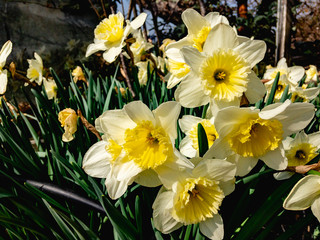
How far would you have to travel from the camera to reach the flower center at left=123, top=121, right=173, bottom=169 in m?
0.49

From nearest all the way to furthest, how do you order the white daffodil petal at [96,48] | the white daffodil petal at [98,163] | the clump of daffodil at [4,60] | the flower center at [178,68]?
the white daffodil petal at [98,163] < the flower center at [178,68] < the clump of daffodil at [4,60] < the white daffodil petal at [96,48]

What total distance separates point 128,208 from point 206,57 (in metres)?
0.50

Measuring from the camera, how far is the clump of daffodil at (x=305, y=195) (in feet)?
1.56

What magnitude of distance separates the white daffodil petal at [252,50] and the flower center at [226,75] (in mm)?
26

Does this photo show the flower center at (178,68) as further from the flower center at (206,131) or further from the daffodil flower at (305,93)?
the daffodil flower at (305,93)

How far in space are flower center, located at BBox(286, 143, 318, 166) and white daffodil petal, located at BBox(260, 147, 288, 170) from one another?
0.22 metres

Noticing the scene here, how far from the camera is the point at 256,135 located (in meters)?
0.53

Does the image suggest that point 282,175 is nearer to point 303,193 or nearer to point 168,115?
point 303,193

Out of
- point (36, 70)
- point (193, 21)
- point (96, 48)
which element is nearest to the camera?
point (193, 21)

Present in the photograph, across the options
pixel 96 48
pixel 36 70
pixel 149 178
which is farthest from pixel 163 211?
pixel 36 70

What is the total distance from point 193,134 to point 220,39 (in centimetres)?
25

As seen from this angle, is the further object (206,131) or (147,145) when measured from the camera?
(206,131)

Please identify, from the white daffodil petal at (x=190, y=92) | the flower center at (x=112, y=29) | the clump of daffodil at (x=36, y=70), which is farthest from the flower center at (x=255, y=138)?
the clump of daffodil at (x=36, y=70)

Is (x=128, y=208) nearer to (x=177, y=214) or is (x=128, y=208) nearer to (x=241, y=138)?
(x=177, y=214)
